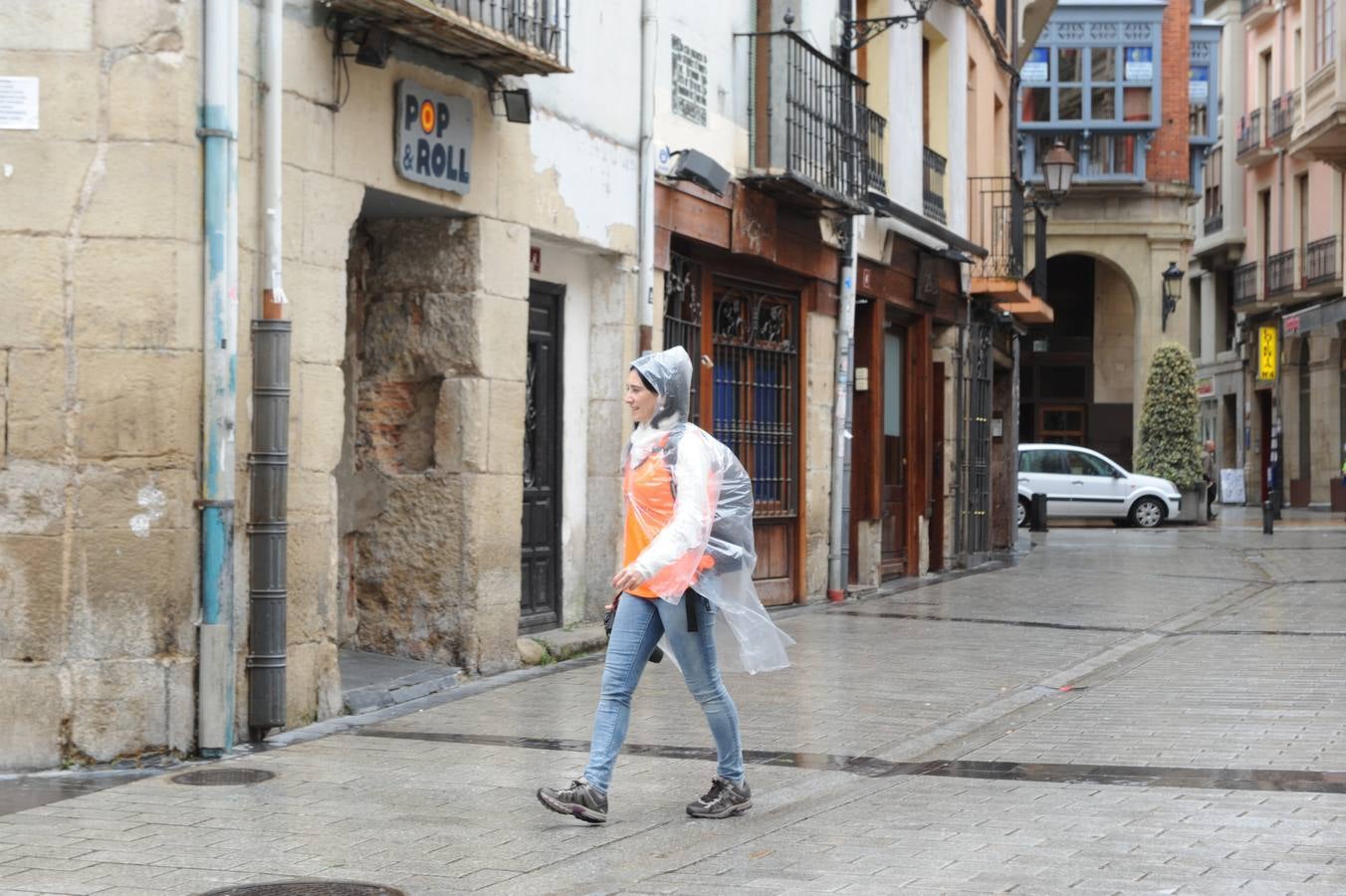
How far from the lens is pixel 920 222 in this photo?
18.6 meters

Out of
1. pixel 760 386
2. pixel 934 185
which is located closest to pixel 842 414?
pixel 760 386

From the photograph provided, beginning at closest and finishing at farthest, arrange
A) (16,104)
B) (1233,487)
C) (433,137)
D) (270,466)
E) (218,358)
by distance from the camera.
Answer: (16,104)
(218,358)
(270,466)
(433,137)
(1233,487)

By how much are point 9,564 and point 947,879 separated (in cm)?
428

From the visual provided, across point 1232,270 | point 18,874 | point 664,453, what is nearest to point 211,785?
point 18,874

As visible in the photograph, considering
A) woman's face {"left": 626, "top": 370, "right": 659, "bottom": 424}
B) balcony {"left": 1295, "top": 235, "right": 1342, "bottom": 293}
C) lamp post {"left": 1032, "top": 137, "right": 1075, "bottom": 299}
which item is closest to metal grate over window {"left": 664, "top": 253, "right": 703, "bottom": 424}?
woman's face {"left": 626, "top": 370, "right": 659, "bottom": 424}

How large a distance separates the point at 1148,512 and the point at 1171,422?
575 centimetres

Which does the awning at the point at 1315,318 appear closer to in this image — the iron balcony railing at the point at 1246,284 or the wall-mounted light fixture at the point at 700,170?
the iron balcony railing at the point at 1246,284

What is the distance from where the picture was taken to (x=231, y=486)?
27.3ft

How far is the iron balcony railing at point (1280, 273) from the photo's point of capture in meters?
44.1

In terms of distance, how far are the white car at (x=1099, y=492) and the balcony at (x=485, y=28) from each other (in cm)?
2366

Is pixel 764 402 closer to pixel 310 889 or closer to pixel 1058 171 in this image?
pixel 1058 171

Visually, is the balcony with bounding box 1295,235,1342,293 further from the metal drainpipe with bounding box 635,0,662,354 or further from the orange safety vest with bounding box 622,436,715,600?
the orange safety vest with bounding box 622,436,715,600

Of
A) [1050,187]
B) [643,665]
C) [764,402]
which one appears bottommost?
[643,665]

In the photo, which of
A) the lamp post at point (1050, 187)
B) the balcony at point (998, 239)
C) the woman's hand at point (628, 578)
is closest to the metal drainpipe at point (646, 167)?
the woman's hand at point (628, 578)
